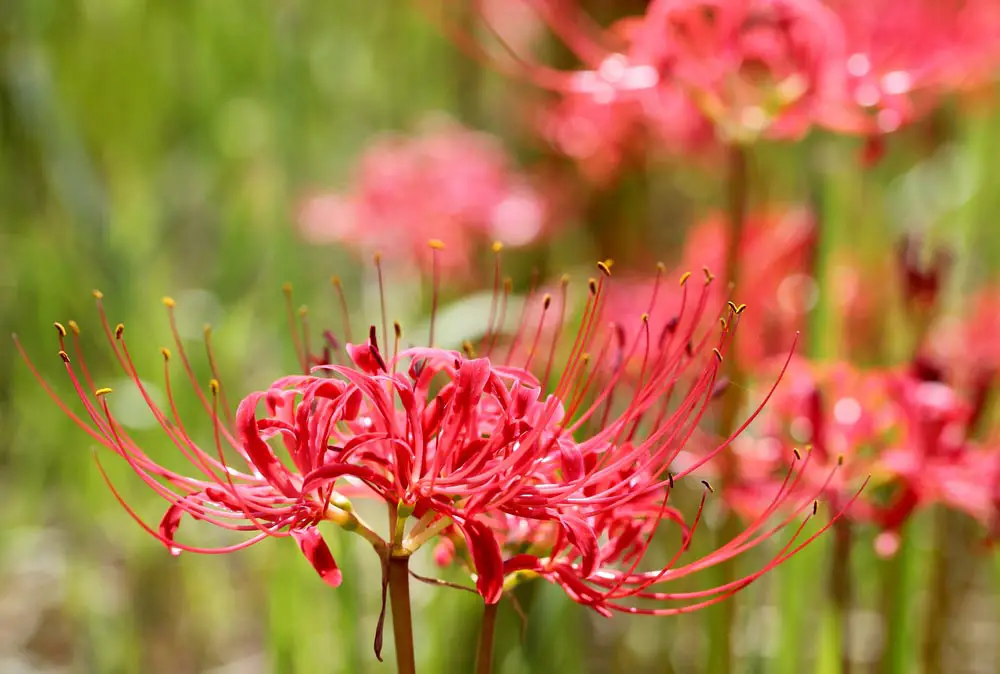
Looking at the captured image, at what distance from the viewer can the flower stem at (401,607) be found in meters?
0.53

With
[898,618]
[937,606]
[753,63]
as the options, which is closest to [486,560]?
[898,618]

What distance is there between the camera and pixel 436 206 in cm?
191

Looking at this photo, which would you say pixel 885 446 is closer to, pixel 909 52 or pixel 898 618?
pixel 898 618

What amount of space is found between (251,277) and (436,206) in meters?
0.39

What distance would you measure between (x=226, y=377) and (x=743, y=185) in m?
1.03

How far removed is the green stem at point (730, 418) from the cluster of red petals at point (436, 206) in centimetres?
89

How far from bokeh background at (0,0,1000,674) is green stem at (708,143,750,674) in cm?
7

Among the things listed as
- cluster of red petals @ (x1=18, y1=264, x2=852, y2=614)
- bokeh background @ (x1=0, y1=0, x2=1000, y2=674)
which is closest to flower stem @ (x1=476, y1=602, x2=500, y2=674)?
cluster of red petals @ (x1=18, y1=264, x2=852, y2=614)

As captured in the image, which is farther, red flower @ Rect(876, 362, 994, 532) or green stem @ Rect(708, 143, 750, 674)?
green stem @ Rect(708, 143, 750, 674)

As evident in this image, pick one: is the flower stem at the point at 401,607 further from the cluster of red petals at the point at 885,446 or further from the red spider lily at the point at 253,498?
the cluster of red petals at the point at 885,446

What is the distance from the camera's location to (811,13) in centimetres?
93

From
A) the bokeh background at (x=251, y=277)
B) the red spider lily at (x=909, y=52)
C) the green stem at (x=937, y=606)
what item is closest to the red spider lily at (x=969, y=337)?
the bokeh background at (x=251, y=277)

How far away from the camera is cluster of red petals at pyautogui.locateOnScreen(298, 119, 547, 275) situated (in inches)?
74.5

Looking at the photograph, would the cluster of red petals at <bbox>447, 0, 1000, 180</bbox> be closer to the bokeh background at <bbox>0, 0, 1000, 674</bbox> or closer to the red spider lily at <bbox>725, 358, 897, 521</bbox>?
the bokeh background at <bbox>0, 0, 1000, 674</bbox>
